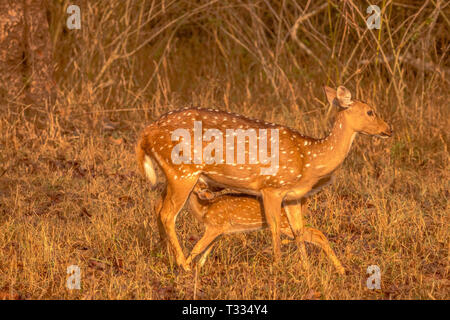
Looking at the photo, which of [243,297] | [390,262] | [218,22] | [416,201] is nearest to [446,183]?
[416,201]

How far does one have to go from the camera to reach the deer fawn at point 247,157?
19.8ft

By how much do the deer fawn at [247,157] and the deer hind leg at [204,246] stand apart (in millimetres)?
85

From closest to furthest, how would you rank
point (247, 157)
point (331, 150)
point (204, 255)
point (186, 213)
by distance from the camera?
point (204, 255), point (247, 157), point (331, 150), point (186, 213)

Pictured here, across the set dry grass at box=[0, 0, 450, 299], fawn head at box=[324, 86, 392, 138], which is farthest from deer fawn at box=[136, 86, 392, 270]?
dry grass at box=[0, 0, 450, 299]

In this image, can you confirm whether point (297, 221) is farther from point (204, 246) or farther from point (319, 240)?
point (204, 246)

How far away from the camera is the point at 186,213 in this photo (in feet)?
23.2

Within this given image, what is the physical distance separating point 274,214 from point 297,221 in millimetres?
234

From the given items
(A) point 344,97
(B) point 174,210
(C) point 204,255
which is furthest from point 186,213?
(A) point 344,97

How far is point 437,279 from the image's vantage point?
577 cm

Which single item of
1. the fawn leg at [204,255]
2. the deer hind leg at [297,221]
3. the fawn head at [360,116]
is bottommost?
the fawn leg at [204,255]

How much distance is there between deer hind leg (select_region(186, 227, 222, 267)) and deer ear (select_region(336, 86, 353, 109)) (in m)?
1.43

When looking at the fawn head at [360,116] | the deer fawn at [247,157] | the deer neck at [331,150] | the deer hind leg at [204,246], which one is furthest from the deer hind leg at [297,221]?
the fawn head at [360,116]

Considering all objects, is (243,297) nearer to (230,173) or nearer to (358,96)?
(230,173)

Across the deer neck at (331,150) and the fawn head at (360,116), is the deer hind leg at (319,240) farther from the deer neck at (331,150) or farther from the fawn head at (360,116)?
the fawn head at (360,116)
